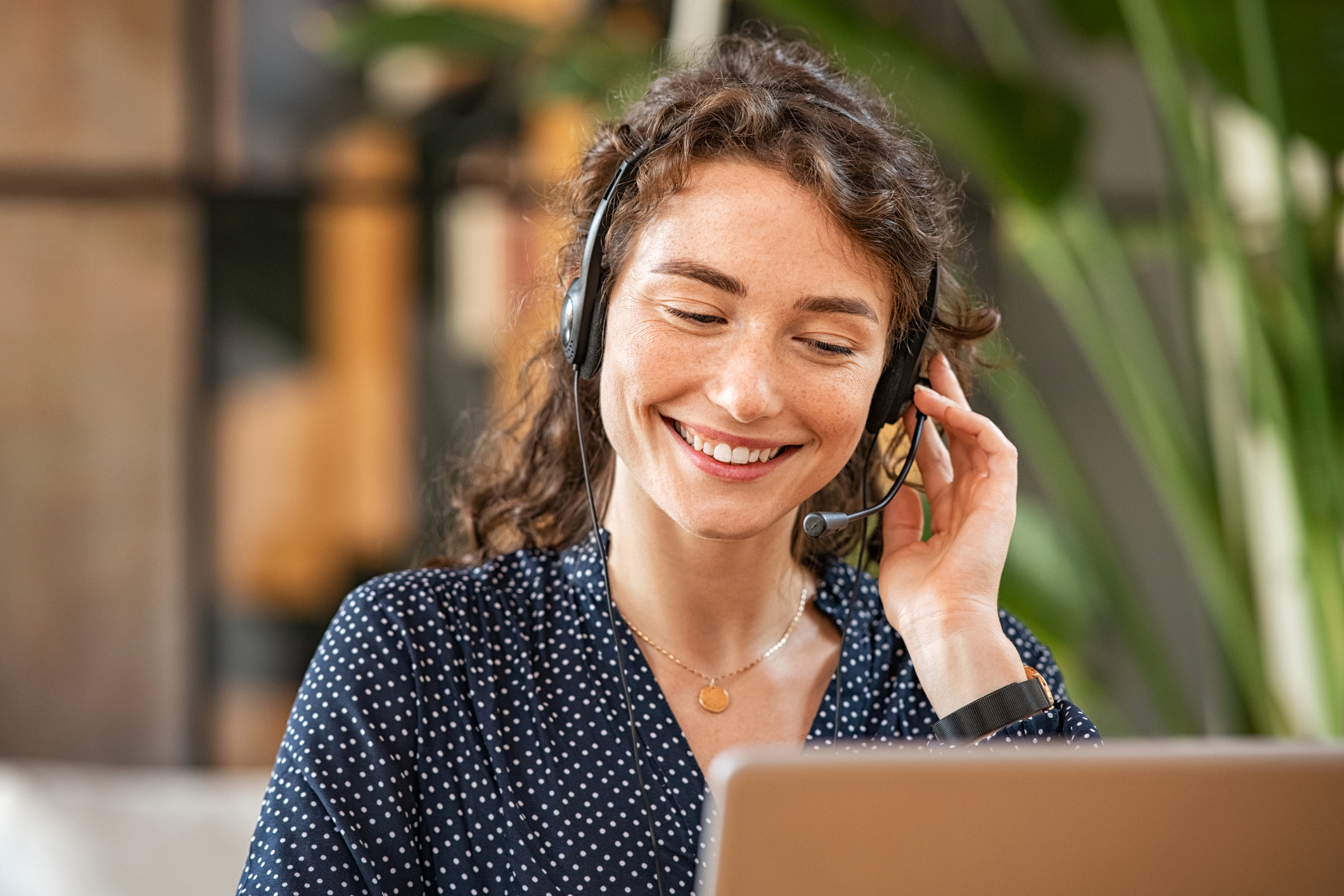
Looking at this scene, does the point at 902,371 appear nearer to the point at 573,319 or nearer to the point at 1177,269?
the point at 573,319

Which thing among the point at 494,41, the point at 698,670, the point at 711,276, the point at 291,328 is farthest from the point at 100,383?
the point at 711,276

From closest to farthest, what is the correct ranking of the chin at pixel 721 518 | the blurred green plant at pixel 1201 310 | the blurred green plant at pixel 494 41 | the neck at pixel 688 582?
1. the chin at pixel 721 518
2. the neck at pixel 688 582
3. the blurred green plant at pixel 1201 310
4. the blurred green plant at pixel 494 41

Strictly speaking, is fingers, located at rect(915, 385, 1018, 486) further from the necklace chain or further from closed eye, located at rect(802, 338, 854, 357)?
the necklace chain

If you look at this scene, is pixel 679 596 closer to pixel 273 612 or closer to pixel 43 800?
pixel 43 800

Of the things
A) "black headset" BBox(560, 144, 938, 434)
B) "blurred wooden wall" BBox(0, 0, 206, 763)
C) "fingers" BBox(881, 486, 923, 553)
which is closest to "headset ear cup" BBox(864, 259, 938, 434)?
"black headset" BBox(560, 144, 938, 434)

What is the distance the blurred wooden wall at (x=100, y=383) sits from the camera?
282cm

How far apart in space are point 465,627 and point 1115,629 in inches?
84.8

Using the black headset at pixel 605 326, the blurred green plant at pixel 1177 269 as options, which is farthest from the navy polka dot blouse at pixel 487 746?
the blurred green plant at pixel 1177 269

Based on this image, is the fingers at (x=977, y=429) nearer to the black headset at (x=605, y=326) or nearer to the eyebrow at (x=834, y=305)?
the black headset at (x=605, y=326)

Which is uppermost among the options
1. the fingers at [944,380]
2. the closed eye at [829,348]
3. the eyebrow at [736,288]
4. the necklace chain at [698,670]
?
the eyebrow at [736,288]

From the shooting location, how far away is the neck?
1177 millimetres

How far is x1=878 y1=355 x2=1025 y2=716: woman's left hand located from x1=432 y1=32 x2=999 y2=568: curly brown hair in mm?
61

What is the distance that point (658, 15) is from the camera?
9.78 ft

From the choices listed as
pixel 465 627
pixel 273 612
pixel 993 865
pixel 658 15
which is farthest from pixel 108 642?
pixel 993 865
